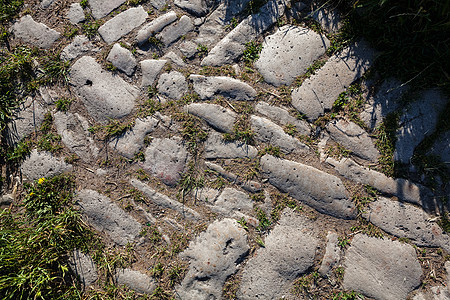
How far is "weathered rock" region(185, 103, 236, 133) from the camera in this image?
2383mm

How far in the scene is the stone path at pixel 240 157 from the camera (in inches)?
88.1

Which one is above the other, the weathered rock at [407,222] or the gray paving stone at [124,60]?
the gray paving stone at [124,60]

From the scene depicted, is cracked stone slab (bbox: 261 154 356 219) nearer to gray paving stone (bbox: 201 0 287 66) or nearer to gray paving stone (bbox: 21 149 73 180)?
gray paving stone (bbox: 201 0 287 66)

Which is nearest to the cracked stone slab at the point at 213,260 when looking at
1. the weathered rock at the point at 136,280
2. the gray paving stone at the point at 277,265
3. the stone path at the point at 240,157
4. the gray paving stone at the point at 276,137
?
the stone path at the point at 240,157

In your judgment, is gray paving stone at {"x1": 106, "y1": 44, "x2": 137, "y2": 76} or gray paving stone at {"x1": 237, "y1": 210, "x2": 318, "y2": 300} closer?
gray paving stone at {"x1": 237, "y1": 210, "x2": 318, "y2": 300}

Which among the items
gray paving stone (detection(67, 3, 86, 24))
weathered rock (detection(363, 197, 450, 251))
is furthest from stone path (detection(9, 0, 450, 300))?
gray paving stone (detection(67, 3, 86, 24))

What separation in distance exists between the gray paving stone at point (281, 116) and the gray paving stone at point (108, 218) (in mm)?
1393

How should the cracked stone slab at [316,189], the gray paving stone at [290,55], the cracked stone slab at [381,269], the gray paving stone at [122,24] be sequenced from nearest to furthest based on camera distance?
the cracked stone slab at [381,269], the cracked stone slab at [316,189], the gray paving stone at [290,55], the gray paving stone at [122,24]

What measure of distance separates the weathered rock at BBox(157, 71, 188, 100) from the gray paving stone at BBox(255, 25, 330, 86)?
0.65m

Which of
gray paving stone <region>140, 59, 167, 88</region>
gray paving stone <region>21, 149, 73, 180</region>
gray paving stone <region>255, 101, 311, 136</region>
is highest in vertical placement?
gray paving stone <region>140, 59, 167, 88</region>

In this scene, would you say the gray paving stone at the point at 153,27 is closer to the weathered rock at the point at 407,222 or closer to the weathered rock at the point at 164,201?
the weathered rock at the point at 164,201

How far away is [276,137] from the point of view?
2352 mm

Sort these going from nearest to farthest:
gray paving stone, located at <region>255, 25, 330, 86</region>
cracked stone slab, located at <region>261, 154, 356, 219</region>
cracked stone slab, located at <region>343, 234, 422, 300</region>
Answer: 1. cracked stone slab, located at <region>343, 234, 422, 300</region>
2. cracked stone slab, located at <region>261, 154, 356, 219</region>
3. gray paving stone, located at <region>255, 25, 330, 86</region>

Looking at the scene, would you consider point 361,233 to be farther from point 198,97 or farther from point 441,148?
point 198,97
